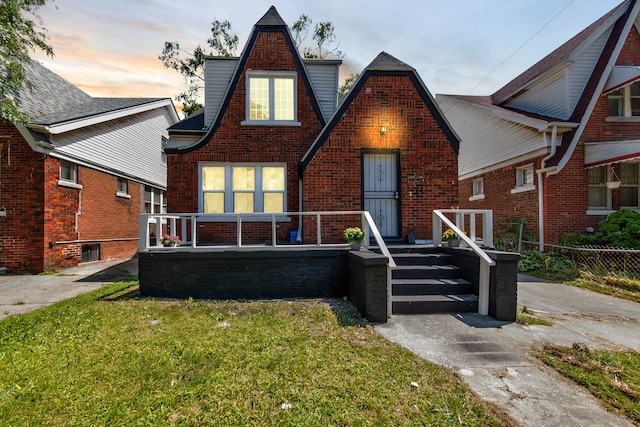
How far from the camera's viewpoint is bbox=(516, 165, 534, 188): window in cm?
1163

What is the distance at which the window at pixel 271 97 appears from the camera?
938 centimetres

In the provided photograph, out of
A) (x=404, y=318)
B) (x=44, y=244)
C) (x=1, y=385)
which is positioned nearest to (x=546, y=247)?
(x=404, y=318)

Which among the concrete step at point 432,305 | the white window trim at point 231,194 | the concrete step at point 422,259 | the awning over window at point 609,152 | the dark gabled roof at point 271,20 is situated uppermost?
the dark gabled roof at point 271,20

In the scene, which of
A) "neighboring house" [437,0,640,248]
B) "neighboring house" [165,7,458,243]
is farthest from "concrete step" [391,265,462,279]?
"neighboring house" [437,0,640,248]

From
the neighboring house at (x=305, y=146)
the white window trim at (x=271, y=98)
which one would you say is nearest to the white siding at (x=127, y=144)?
the neighboring house at (x=305, y=146)

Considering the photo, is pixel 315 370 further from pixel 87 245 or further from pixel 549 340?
pixel 87 245

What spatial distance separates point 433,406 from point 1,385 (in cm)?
442

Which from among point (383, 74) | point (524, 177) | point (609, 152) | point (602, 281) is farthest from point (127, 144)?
point (609, 152)

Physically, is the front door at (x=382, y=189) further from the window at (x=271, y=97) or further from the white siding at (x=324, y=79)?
the white siding at (x=324, y=79)

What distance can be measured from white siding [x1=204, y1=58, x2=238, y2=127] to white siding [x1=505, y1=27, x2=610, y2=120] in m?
12.7

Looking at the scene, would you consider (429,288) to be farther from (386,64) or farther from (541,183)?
(541,183)

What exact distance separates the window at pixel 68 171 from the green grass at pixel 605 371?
13871mm

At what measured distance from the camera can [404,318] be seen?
5.07 meters

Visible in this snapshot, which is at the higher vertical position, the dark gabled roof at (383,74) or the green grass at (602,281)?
the dark gabled roof at (383,74)
